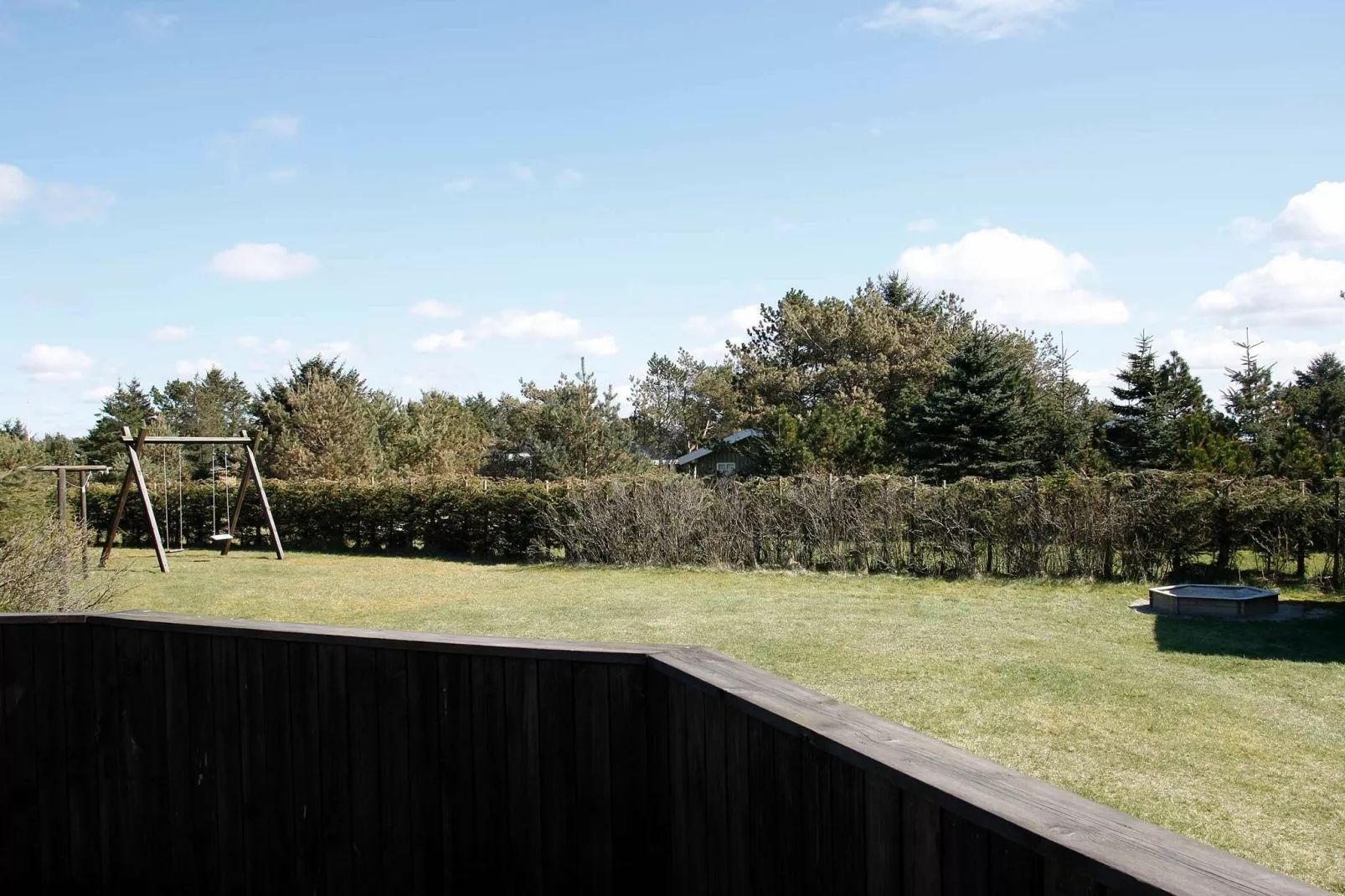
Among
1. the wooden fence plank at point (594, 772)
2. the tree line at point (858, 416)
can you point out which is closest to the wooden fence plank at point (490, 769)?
the wooden fence plank at point (594, 772)

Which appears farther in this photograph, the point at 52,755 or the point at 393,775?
the point at 52,755

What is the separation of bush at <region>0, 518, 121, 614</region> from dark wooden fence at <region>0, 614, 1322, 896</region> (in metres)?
3.58

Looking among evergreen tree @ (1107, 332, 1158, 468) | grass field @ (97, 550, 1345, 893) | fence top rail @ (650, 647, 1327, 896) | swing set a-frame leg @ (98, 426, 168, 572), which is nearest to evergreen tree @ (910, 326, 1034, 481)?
evergreen tree @ (1107, 332, 1158, 468)

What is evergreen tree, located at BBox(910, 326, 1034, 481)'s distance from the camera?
2584 cm

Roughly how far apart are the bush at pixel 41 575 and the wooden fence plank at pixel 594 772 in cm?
513

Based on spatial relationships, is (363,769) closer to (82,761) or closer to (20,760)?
(82,761)

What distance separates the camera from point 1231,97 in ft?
30.6

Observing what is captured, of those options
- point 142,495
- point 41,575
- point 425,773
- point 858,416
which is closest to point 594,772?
point 425,773

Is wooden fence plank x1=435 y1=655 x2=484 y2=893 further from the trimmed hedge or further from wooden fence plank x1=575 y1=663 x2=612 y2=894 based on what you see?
the trimmed hedge

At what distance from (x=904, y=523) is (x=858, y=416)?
19.2 m

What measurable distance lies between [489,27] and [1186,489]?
10.1 m

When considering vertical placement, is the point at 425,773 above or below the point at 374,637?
below

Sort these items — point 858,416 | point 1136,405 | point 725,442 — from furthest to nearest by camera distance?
point 725,442, point 858,416, point 1136,405

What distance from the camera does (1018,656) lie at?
838 cm
